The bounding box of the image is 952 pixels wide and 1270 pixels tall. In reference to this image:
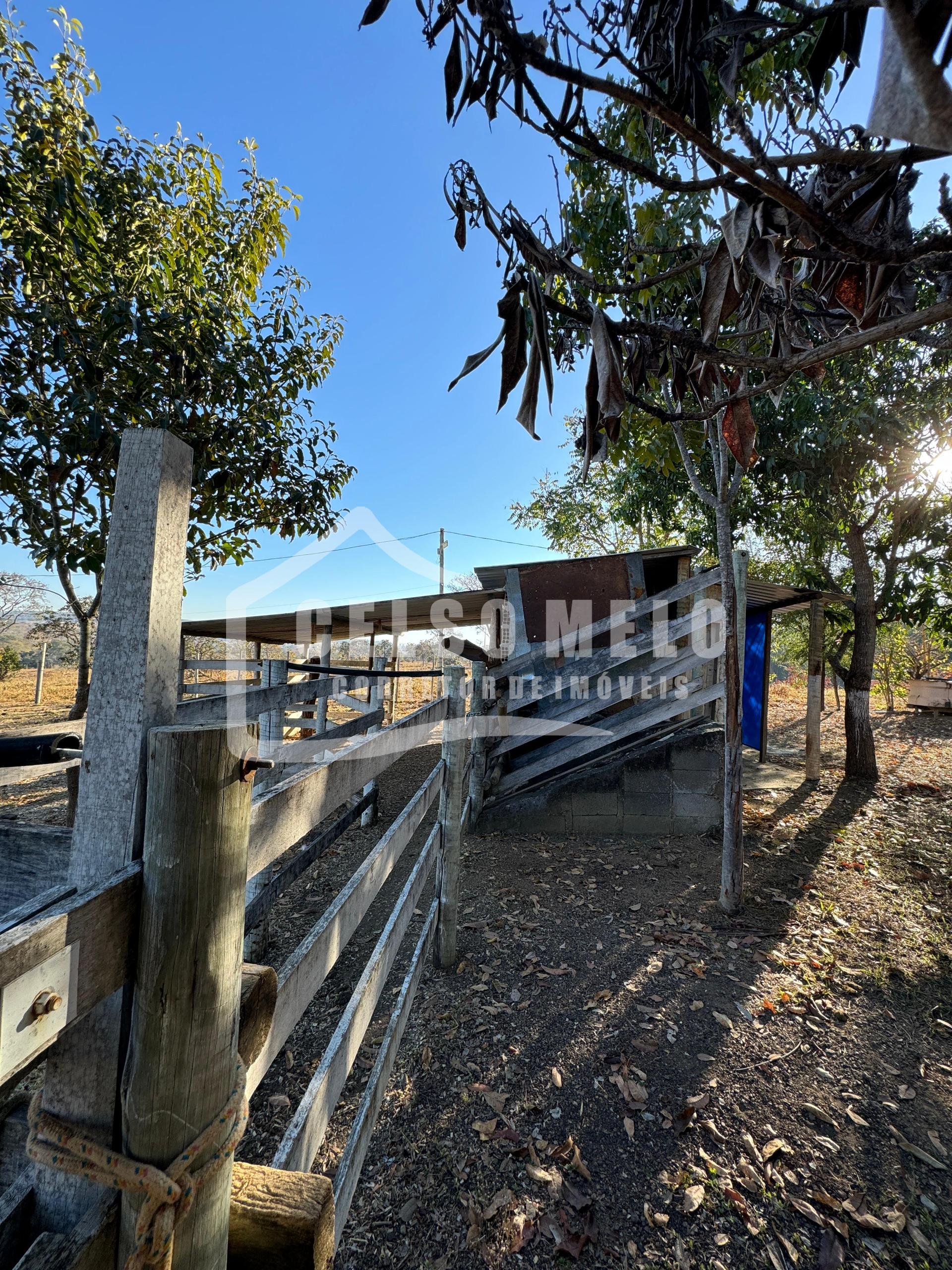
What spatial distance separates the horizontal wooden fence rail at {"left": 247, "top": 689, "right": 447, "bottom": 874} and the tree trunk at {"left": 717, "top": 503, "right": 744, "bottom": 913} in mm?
2953

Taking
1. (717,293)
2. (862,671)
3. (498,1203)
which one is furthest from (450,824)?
(862,671)

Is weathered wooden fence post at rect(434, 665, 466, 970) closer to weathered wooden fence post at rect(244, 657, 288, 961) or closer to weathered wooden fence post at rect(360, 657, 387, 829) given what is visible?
weathered wooden fence post at rect(244, 657, 288, 961)

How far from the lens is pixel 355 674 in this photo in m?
2.85

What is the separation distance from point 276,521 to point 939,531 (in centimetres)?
827

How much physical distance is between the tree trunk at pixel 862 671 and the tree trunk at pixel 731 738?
15.9 feet

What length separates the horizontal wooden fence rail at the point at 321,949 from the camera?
1260mm

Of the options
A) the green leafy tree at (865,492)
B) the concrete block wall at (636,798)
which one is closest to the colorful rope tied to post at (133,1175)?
the concrete block wall at (636,798)

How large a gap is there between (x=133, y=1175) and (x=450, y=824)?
267 cm

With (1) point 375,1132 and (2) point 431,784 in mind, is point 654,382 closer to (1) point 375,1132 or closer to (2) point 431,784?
(2) point 431,784

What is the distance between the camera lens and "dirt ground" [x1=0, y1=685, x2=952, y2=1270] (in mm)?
1968

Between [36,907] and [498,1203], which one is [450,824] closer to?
[498,1203]

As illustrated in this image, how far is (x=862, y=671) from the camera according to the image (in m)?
7.76

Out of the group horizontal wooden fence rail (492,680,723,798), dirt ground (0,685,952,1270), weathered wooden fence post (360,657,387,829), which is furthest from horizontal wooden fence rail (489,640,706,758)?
weathered wooden fence post (360,657,387,829)

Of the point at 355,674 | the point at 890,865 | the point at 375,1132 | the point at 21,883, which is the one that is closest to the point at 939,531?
the point at 890,865
